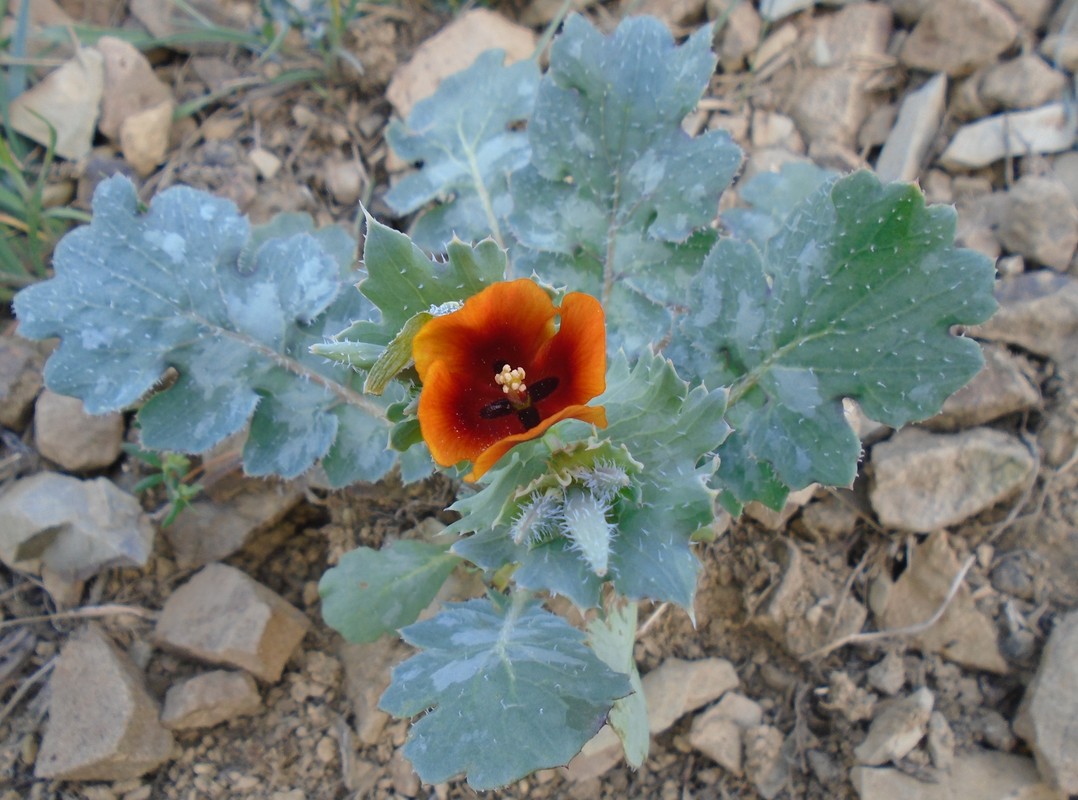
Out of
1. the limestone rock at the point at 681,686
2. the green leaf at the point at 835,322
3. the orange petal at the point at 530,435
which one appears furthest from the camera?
the limestone rock at the point at 681,686

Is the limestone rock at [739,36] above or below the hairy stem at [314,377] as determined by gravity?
above

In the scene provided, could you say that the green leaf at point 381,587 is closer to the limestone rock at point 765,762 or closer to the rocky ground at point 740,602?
the rocky ground at point 740,602

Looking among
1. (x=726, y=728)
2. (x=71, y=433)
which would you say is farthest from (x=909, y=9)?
(x=71, y=433)

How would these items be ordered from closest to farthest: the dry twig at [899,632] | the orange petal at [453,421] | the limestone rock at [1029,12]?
the orange petal at [453,421]
the dry twig at [899,632]
the limestone rock at [1029,12]

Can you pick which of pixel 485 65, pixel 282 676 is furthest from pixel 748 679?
pixel 485 65

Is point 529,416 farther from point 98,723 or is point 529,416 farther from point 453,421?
point 98,723

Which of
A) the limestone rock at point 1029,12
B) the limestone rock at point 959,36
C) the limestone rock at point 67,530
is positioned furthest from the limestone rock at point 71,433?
the limestone rock at point 1029,12

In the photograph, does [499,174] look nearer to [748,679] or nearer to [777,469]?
[777,469]
